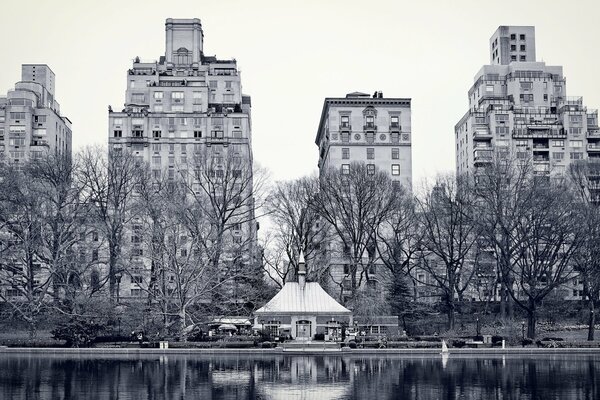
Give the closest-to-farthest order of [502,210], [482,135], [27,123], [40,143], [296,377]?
[296,377], [502,210], [482,135], [27,123], [40,143]

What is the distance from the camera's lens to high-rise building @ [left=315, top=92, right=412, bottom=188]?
111 meters

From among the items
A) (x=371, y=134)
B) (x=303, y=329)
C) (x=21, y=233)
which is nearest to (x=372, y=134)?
(x=371, y=134)

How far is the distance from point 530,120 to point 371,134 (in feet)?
82.8

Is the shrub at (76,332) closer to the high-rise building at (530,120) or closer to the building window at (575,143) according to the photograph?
the high-rise building at (530,120)

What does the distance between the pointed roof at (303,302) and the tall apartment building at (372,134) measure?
3275cm

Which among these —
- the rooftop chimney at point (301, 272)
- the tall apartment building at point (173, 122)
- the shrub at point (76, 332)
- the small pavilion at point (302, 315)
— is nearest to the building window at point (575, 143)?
the tall apartment building at point (173, 122)

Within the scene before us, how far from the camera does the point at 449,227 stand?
81.1m

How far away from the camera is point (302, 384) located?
45.3 metres

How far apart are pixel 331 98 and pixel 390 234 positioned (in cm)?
2005

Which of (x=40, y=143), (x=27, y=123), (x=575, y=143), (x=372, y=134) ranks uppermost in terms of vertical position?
(x=27, y=123)

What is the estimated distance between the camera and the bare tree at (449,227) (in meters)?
79.3

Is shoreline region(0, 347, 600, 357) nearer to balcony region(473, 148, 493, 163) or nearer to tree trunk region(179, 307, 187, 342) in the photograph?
tree trunk region(179, 307, 187, 342)

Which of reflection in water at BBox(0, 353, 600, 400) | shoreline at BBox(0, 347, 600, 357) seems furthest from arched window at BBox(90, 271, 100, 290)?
reflection in water at BBox(0, 353, 600, 400)

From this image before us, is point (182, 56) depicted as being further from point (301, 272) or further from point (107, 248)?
point (301, 272)
